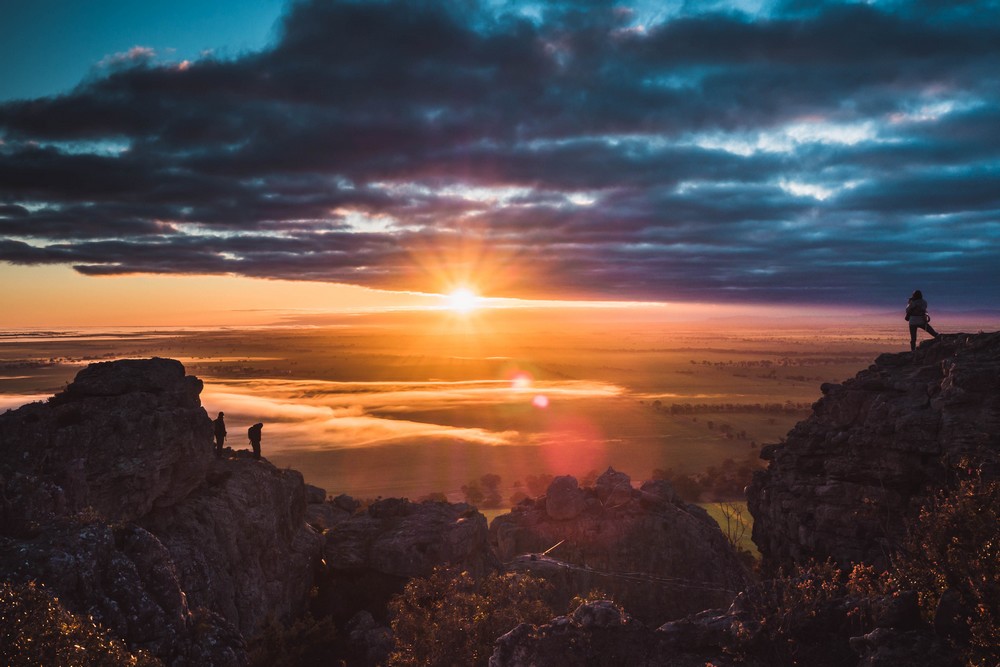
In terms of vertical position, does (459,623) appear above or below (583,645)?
below

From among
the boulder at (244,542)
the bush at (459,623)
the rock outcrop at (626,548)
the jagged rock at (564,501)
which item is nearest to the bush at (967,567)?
the bush at (459,623)

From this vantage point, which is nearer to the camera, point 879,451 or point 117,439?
point 117,439

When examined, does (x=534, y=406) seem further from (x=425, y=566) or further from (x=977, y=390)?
(x=977, y=390)

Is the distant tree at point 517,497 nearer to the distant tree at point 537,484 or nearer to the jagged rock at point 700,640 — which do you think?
the distant tree at point 537,484

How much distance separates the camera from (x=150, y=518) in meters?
22.5

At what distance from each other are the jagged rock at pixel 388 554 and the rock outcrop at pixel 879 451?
1472cm

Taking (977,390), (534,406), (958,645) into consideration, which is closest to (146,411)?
(958,645)

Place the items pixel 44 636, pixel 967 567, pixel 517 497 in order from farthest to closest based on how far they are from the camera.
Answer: pixel 517 497 → pixel 967 567 → pixel 44 636

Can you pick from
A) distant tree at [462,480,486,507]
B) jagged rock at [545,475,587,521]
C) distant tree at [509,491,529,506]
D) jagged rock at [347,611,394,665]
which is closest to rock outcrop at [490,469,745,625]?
jagged rock at [545,475,587,521]

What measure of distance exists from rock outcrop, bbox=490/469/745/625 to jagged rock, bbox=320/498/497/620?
288 centimetres

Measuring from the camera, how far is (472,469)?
75.6m

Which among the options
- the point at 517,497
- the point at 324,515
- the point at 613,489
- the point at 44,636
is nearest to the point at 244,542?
the point at 324,515

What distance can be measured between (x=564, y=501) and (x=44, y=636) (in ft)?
94.0

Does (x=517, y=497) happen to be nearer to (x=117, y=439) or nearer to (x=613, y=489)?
(x=613, y=489)
